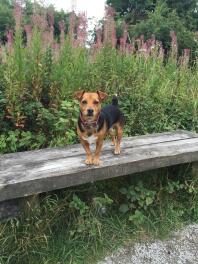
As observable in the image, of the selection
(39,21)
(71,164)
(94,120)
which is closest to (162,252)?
(71,164)

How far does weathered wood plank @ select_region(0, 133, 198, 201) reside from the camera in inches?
103

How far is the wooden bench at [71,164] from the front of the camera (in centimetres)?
263

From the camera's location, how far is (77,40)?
473 cm

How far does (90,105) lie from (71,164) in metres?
0.62

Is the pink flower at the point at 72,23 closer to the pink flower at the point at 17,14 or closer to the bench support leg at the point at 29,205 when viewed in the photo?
the pink flower at the point at 17,14

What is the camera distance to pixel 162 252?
319 cm

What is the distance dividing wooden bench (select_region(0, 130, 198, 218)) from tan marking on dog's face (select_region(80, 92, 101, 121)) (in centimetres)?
49

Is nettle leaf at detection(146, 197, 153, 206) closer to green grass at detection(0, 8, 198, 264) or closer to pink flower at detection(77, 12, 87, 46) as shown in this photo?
green grass at detection(0, 8, 198, 264)

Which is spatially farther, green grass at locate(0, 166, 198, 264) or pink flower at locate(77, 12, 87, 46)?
pink flower at locate(77, 12, 87, 46)

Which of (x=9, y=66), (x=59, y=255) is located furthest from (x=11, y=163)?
(x=9, y=66)

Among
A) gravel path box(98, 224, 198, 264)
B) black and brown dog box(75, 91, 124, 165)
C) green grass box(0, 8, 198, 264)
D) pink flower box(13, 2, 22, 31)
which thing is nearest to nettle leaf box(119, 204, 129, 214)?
green grass box(0, 8, 198, 264)

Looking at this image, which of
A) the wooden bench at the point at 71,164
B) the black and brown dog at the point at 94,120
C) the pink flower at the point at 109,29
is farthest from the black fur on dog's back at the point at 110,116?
the pink flower at the point at 109,29

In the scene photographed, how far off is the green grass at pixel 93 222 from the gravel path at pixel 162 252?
7 centimetres

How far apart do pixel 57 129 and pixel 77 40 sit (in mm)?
1423
